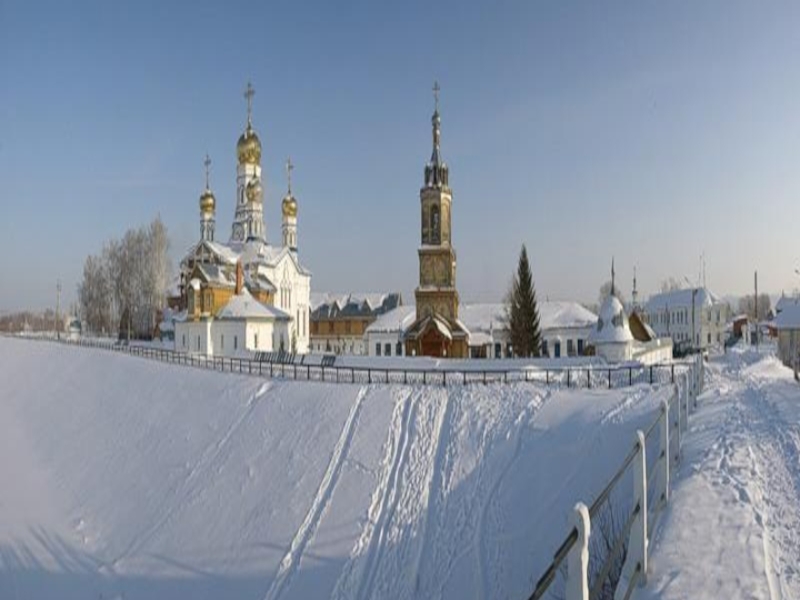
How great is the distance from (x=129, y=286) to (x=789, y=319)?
218ft

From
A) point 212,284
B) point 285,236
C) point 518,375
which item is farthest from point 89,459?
point 285,236

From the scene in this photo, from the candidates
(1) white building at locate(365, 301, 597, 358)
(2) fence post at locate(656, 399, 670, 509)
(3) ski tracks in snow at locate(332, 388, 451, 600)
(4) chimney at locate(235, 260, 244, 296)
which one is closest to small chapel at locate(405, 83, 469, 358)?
(1) white building at locate(365, 301, 597, 358)

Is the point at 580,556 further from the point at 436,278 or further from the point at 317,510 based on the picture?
the point at 436,278

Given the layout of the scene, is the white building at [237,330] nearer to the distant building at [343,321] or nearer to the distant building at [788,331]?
the distant building at [343,321]

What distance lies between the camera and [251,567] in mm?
14375

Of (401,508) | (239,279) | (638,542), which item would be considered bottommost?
(401,508)

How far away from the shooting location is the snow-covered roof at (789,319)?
1551 inches

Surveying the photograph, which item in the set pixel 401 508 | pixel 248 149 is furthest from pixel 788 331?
pixel 248 149

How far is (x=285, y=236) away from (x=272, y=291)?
12399 mm

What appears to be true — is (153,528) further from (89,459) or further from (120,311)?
(120,311)

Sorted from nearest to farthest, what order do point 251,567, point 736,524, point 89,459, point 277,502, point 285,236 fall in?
1. point 736,524
2. point 251,567
3. point 277,502
4. point 89,459
5. point 285,236

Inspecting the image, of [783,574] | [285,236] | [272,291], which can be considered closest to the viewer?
[783,574]

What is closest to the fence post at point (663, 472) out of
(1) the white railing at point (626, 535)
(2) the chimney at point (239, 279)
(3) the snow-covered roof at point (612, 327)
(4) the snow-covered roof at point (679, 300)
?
(1) the white railing at point (626, 535)

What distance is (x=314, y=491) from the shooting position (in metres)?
16.6
